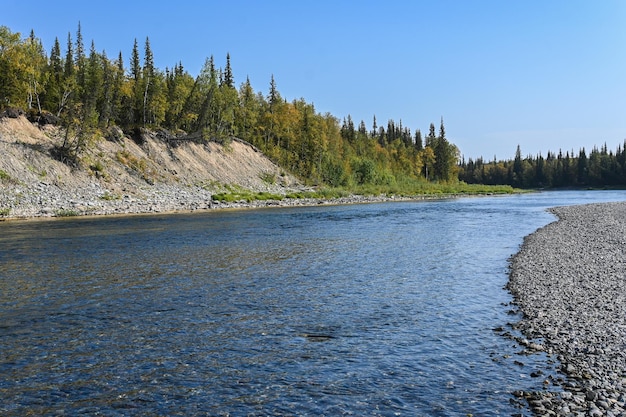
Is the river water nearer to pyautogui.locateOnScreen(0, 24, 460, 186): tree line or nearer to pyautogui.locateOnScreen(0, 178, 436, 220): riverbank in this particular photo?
pyautogui.locateOnScreen(0, 178, 436, 220): riverbank

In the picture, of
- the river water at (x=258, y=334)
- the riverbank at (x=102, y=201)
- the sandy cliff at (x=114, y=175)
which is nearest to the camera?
the river water at (x=258, y=334)

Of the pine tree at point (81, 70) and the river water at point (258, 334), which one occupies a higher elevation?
the pine tree at point (81, 70)

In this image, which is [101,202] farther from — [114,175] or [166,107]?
[166,107]

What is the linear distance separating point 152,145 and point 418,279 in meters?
70.6

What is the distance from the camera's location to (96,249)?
2748cm

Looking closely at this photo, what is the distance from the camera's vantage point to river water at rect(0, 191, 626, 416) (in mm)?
8695

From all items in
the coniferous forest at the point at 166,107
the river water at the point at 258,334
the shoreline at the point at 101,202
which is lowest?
the river water at the point at 258,334

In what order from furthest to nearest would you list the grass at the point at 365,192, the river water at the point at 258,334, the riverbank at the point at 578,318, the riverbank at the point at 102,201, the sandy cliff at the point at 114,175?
the grass at the point at 365,192 < the sandy cliff at the point at 114,175 < the riverbank at the point at 102,201 < the river water at the point at 258,334 < the riverbank at the point at 578,318

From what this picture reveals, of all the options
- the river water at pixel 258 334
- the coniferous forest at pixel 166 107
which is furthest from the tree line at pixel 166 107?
the river water at pixel 258 334

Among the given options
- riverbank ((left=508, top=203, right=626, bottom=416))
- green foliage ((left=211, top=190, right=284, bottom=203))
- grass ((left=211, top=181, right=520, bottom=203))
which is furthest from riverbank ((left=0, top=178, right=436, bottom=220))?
riverbank ((left=508, top=203, right=626, bottom=416))

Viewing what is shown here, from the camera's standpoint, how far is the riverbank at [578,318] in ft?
27.4

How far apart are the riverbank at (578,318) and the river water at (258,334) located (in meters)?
0.59

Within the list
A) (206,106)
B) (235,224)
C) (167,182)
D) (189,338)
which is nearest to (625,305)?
(189,338)

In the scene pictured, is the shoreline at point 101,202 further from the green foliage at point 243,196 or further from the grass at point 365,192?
the grass at point 365,192
